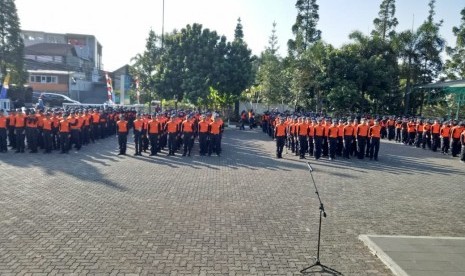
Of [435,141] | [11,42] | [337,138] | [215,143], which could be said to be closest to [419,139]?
[435,141]

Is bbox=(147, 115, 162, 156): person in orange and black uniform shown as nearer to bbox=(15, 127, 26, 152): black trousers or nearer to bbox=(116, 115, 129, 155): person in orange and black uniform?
bbox=(116, 115, 129, 155): person in orange and black uniform

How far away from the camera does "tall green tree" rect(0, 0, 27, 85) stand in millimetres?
33000

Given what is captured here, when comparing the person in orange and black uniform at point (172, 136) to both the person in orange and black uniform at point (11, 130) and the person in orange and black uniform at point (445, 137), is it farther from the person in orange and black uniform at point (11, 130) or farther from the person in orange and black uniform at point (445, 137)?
the person in orange and black uniform at point (445, 137)

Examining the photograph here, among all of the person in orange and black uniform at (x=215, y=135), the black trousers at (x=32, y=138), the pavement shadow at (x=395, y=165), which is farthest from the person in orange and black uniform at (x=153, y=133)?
the pavement shadow at (x=395, y=165)

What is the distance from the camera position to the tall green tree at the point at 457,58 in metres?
34.3

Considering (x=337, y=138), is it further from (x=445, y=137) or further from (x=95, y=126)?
(x=95, y=126)

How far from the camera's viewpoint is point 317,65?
3078 centimetres

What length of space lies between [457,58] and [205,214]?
35.1 meters

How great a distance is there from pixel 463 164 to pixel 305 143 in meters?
6.72

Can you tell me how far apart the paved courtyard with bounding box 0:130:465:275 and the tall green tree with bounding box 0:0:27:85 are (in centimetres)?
2294

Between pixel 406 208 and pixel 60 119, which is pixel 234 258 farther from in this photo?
pixel 60 119

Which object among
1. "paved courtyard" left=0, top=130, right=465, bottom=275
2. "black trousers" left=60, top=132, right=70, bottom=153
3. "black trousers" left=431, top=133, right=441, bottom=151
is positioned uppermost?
"black trousers" left=431, top=133, right=441, bottom=151

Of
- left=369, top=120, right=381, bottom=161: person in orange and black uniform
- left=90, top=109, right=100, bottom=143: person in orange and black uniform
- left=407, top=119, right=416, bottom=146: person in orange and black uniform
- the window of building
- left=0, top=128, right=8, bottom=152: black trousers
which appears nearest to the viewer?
left=0, top=128, right=8, bottom=152: black trousers

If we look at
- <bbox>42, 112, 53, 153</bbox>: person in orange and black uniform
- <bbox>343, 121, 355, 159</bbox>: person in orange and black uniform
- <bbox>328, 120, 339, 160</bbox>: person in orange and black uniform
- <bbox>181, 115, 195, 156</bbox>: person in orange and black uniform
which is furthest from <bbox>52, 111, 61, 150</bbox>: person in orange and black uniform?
<bbox>343, 121, 355, 159</bbox>: person in orange and black uniform
